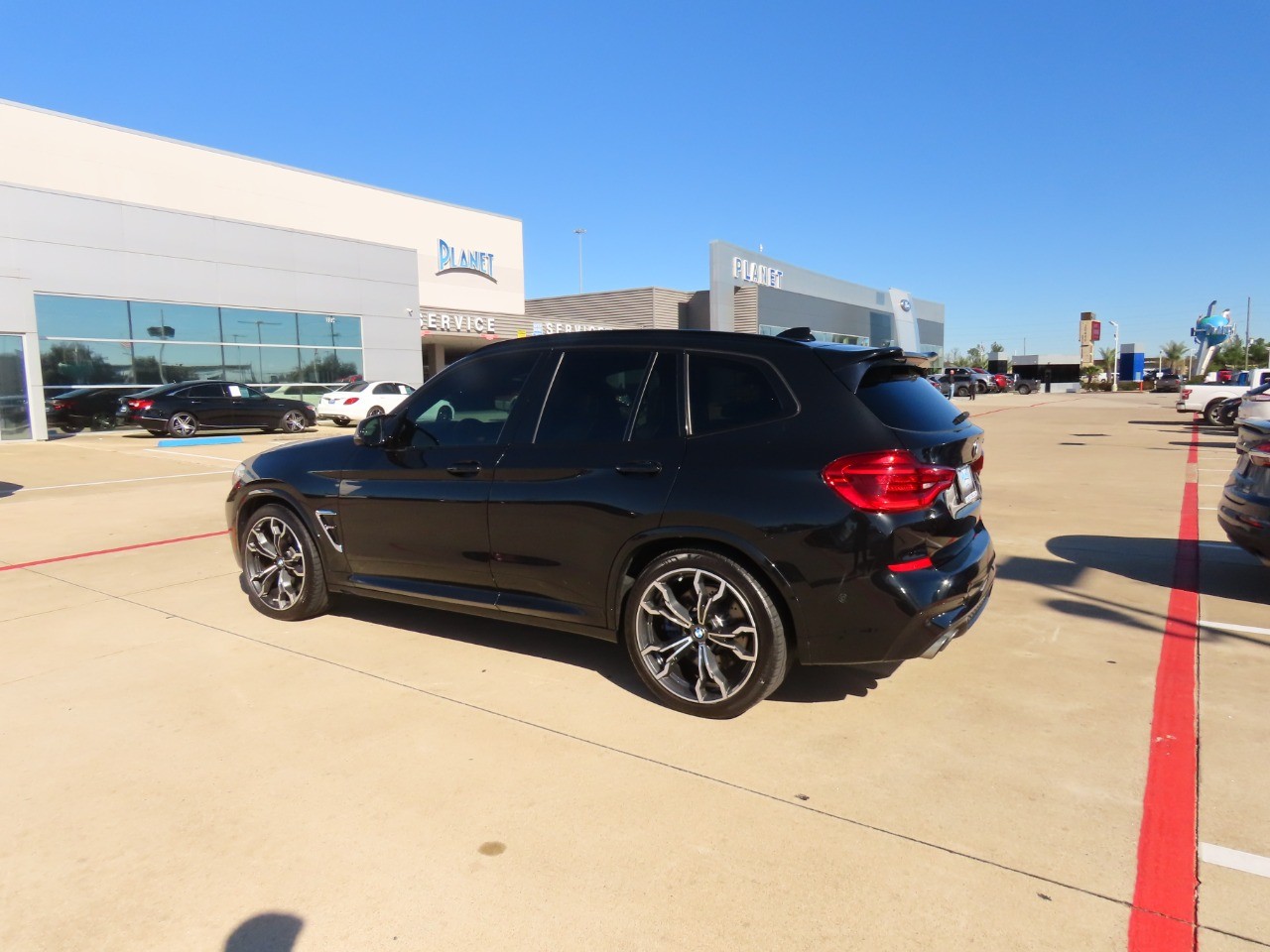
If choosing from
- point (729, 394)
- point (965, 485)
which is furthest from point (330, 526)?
point (965, 485)

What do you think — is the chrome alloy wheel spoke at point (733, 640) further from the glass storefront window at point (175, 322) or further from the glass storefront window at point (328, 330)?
the glass storefront window at point (328, 330)

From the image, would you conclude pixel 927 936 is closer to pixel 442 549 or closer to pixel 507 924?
pixel 507 924

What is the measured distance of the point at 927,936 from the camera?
2.35m

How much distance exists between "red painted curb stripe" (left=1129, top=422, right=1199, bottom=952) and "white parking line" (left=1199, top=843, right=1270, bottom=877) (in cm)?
4

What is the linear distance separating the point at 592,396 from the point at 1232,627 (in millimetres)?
4124

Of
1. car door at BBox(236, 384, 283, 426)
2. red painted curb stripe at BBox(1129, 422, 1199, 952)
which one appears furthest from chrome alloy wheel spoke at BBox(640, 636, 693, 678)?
car door at BBox(236, 384, 283, 426)

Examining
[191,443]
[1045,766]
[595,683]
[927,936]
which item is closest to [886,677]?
[1045,766]

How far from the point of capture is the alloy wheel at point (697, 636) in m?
3.71

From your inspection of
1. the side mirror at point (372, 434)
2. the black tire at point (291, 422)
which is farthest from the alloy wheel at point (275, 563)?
the black tire at point (291, 422)

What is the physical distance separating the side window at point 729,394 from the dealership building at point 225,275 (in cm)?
2211

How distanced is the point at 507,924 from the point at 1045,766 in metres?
2.18

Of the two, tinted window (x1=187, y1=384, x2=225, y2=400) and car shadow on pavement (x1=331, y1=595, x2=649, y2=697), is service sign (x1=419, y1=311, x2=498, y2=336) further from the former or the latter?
car shadow on pavement (x1=331, y1=595, x2=649, y2=697)

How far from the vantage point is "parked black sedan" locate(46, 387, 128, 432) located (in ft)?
69.4

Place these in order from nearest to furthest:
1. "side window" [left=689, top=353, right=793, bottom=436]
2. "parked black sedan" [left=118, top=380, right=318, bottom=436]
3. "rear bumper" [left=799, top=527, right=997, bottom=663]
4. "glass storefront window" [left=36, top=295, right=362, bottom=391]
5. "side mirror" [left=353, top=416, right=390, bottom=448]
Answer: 1. "rear bumper" [left=799, top=527, right=997, bottom=663]
2. "side window" [left=689, top=353, right=793, bottom=436]
3. "side mirror" [left=353, top=416, right=390, bottom=448]
4. "parked black sedan" [left=118, top=380, right=318, bottom=436]
5. "glass storefront window" [left=36, top=295, right=362, bottom=391]
